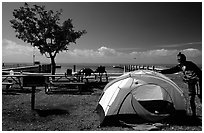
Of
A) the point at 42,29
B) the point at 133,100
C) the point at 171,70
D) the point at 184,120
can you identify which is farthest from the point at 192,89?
the point at 42,29

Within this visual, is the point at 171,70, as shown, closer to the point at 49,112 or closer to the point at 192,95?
the point at 192,95

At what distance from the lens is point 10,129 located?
5.60m

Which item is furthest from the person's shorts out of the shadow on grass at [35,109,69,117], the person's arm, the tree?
the tree

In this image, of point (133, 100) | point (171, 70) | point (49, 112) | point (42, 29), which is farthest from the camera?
point (42, 29)

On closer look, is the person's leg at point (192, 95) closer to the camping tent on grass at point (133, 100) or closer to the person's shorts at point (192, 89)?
the person's shorts at point (192, 89)

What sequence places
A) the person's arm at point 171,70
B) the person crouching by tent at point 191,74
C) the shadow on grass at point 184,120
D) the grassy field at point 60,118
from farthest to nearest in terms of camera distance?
the person's arm at point 171,70 < the person crouching by tent at point 191,74 < the shadow on grass at point 184,120 < the grassy field at point 60,118

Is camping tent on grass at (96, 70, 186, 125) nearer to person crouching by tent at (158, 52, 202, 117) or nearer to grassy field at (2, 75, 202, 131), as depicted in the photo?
person crouching by tent at (158, 52, 202, 117)

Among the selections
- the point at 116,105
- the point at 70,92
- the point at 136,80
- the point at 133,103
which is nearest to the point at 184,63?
the point at 136,80

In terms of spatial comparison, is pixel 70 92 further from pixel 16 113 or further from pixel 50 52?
pixel 50 52

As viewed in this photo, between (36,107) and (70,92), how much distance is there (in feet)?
11.8

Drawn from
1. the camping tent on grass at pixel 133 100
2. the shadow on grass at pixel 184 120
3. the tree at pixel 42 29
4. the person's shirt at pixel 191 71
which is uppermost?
the tree at pixel 42 29

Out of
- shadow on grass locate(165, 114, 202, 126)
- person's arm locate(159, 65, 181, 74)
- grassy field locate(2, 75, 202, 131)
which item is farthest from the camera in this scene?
person's arm locate(159, 65, 181, 74)

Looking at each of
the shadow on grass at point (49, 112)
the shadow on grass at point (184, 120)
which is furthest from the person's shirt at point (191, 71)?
the shadow on grass at point (49, 112)

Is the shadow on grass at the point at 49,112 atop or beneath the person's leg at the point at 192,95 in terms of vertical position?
beneath
